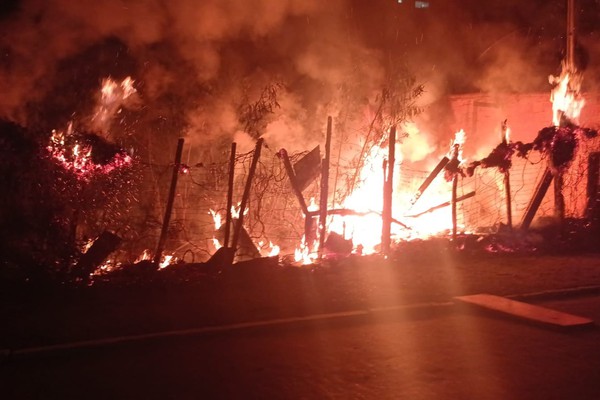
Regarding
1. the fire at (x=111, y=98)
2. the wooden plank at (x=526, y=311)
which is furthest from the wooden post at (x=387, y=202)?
the fire at (x=111, y=98)

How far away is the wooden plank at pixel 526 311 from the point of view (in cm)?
675

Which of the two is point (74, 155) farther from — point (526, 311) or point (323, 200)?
point (526, 311)

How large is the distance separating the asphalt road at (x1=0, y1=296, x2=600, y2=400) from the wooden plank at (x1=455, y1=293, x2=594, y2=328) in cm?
9

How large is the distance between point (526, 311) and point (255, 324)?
2983 mm

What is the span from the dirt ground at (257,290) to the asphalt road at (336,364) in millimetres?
471

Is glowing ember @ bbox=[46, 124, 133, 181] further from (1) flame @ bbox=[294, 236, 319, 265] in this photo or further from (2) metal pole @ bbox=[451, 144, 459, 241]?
(2) metal pole @ bbox=[451, 144, 459, 241]

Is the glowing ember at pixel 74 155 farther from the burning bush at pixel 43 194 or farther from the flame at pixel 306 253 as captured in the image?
the flame at pixel 306 253

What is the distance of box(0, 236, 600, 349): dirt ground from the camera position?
6.96 metres

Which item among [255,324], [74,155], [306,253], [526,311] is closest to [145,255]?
[74,155]

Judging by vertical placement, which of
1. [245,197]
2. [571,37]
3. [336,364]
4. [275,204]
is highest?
[571,37]

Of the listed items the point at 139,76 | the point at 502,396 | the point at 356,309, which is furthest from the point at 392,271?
the point at 139,76

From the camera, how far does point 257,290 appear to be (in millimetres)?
8578

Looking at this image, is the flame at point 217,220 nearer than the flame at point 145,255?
No

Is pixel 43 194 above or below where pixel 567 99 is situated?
below
